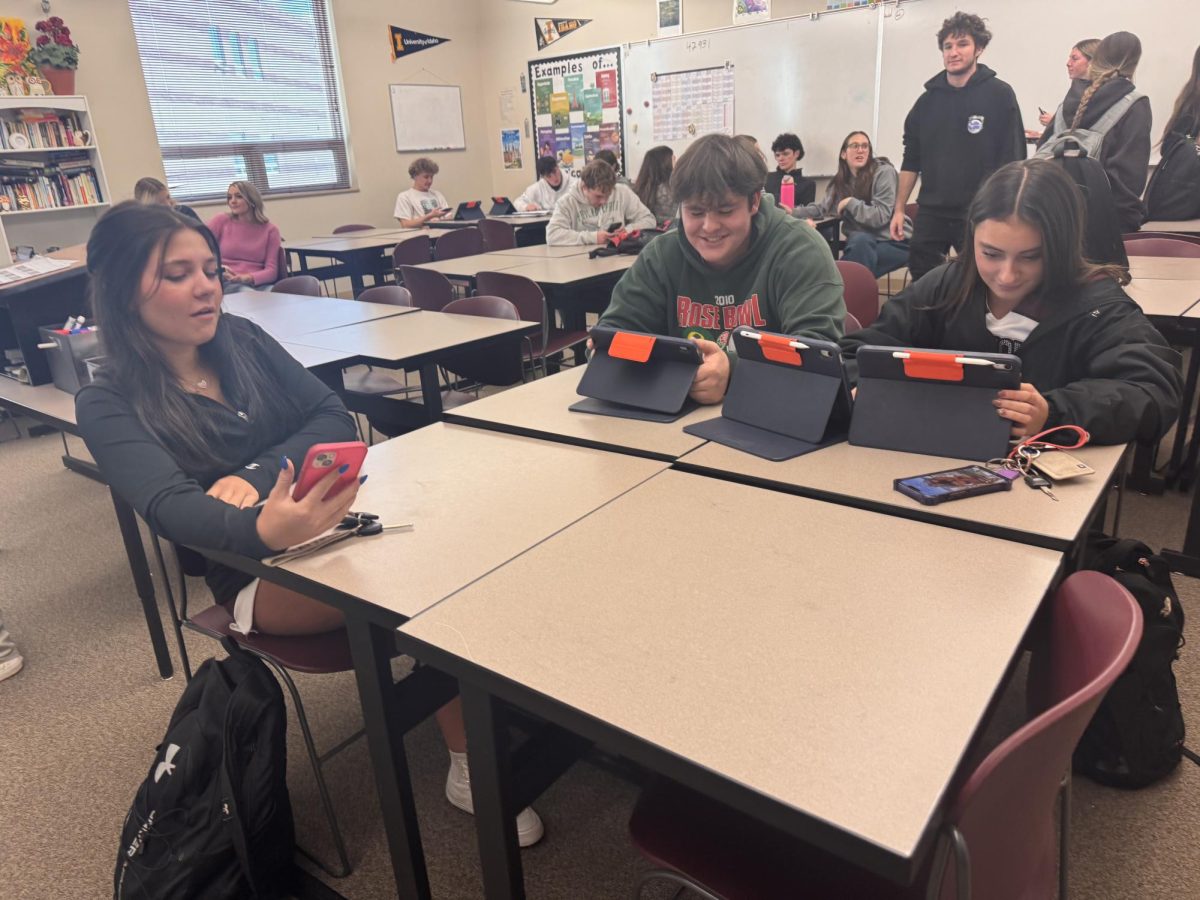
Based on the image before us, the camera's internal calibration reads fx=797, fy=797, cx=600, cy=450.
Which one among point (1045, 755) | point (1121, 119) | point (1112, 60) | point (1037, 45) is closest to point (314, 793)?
point (1045, 755)

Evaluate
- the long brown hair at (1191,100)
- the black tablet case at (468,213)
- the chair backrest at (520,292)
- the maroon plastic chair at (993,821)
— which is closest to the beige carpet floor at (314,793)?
the maroon plastic chair at (993,821)

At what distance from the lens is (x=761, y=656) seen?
2.78 ft

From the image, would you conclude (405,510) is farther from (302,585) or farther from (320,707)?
(320,707)

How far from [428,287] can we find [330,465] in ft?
8.90

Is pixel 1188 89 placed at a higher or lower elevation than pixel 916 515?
higher

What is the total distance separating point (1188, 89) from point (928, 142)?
1274 millimetres

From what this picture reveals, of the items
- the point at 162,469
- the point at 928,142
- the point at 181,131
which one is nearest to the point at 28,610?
the point at 162,469

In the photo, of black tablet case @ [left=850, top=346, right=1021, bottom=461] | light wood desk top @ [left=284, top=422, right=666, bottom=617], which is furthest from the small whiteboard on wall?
black tablet case @ [left=850, top=346, right=1021, bottom=461]

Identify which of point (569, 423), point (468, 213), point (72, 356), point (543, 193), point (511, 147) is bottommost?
point (569, 423)

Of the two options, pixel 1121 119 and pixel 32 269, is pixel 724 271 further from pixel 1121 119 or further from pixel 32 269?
pixel 1121 119

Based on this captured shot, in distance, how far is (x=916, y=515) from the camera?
3.79ft

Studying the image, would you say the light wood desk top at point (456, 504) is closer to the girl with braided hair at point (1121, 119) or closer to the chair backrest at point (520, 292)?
the chair backrest at point (520, 292)

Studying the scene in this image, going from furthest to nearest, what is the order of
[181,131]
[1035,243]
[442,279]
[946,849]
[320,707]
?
[181,131]
[442,279]
[320,707]
[1035,243]
[946,849]

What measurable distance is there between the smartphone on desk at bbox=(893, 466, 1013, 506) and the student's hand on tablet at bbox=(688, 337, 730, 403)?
51 centimetres
